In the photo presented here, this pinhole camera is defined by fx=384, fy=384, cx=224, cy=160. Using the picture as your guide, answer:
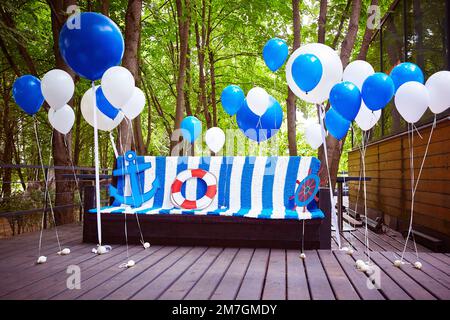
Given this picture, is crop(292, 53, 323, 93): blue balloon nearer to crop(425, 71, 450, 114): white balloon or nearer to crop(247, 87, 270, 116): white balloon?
crop(425, 71, 450, 114): white balloon

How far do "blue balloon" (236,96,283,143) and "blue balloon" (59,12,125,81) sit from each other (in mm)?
2337

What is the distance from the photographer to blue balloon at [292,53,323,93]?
11.8ft

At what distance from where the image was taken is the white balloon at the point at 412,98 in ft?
11.2

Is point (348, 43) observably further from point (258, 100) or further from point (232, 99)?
point (232, 99)

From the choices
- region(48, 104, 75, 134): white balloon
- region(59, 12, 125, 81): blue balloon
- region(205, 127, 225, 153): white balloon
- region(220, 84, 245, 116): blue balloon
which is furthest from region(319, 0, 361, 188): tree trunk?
region(48, 104, 75, 134): white balloon

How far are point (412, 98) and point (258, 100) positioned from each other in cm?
199

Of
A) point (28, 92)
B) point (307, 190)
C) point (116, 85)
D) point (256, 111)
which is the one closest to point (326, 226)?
point (307, 190)

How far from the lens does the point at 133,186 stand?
491 cm

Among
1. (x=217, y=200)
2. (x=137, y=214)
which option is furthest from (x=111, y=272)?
(x=217, y=200)

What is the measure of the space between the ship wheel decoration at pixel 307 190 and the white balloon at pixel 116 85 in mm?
2138

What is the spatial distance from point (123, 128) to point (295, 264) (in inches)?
135

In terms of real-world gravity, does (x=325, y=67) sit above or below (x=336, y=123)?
above

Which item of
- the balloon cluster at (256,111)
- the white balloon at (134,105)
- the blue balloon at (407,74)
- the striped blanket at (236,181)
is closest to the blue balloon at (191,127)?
the balloon cluster at (256,111)

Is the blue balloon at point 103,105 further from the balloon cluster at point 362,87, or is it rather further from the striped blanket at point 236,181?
the balloon cluster at point 362,87
